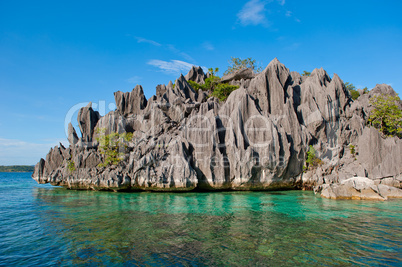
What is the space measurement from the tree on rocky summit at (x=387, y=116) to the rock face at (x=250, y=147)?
179 cm

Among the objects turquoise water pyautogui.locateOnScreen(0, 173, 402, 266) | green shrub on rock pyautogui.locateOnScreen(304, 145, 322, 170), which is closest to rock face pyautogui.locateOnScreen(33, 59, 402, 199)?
green shrub on rock pyautogui.locateOnScreen(304, 145, 322, 170)

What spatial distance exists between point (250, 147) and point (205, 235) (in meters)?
18.4

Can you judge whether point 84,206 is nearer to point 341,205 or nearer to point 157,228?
point 157,228

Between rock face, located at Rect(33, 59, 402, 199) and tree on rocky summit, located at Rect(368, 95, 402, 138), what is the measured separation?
1786 mm

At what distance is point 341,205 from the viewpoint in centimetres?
2077

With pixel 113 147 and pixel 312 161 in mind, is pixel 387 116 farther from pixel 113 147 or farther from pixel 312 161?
pixel 113 147

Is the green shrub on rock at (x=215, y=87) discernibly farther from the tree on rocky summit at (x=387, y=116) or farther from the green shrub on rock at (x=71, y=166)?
the green shrub on rock at (x=71, y=166)

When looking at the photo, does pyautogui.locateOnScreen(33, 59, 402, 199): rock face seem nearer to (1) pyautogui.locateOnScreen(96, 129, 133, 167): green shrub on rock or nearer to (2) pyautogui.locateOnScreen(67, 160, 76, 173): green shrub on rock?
(2) pyautogui.locateOnScreen(67, 160, 76, 173): green shrub on rock

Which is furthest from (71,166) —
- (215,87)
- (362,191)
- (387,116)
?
(387,116)

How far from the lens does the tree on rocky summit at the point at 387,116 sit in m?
32.2

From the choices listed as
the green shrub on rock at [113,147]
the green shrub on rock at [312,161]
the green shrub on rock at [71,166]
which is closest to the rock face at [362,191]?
the green shrub on rock at [312,161]

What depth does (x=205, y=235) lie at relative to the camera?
12.9m

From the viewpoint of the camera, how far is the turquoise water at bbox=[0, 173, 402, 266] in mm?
9938

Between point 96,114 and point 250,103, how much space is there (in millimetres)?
29466
